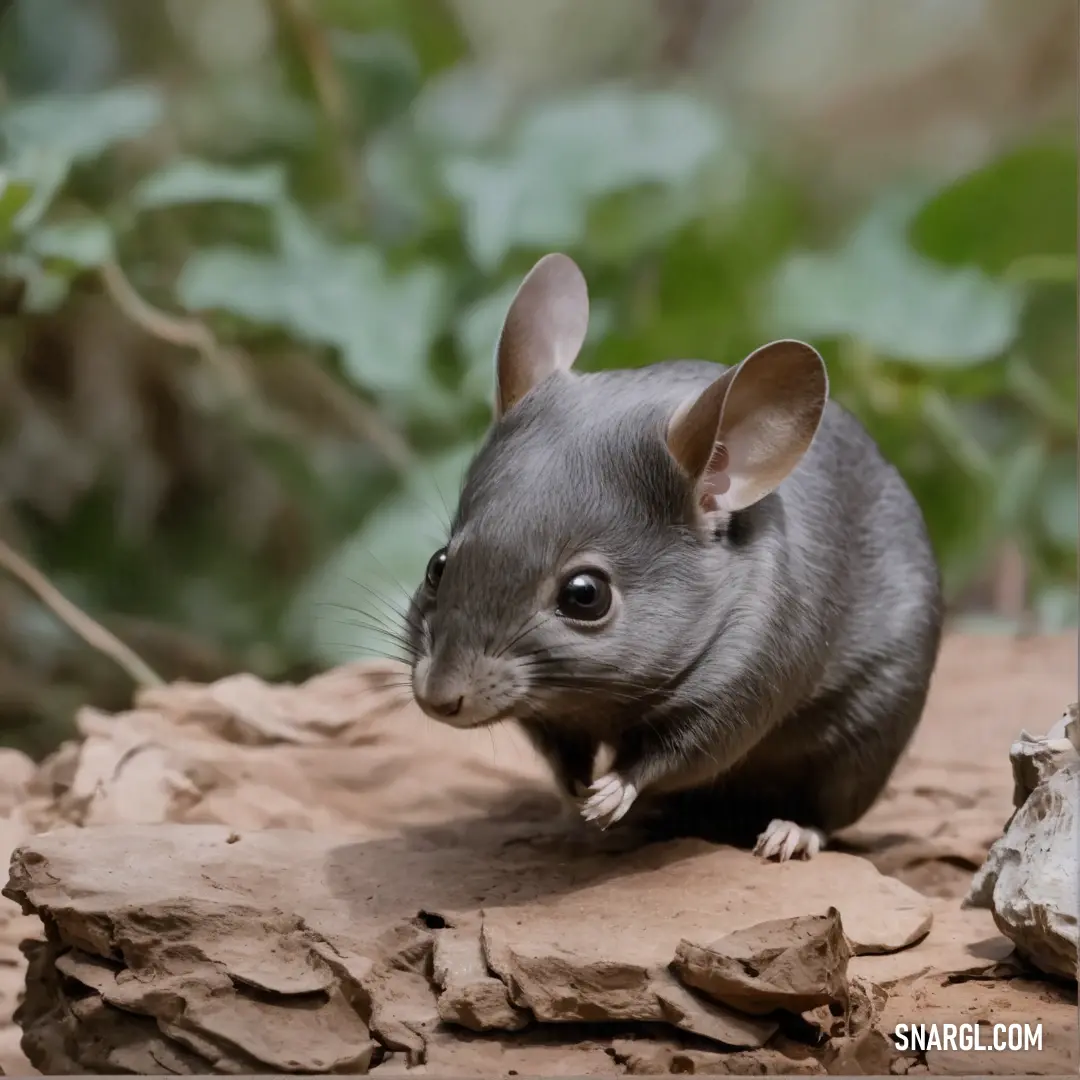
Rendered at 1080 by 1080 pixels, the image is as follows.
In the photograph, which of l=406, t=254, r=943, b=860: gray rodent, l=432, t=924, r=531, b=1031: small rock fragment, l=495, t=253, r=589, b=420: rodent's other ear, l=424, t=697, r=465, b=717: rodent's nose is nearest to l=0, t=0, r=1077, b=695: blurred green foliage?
l=495, t=253, r=589, b=420: rodent's other ear

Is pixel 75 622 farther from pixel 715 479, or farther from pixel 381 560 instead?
pixel 715 479

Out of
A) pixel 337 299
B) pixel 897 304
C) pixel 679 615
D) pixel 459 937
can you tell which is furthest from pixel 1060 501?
pixel 459 937

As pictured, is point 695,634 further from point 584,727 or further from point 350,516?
point 350,516

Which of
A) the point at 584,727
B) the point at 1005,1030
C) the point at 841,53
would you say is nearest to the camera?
the point at 1005,1030

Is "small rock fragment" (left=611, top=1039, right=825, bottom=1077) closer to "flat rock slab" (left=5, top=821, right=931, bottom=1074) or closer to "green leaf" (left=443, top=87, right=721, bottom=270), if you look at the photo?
"flat rock slab" (left=5, top=821, right=931, bottom=1074)

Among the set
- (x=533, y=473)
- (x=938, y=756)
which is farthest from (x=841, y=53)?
(x=533, y=473)

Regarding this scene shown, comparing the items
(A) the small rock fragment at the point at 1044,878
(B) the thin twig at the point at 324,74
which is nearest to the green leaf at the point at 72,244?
(B) the thin twig at the point at 324,74
